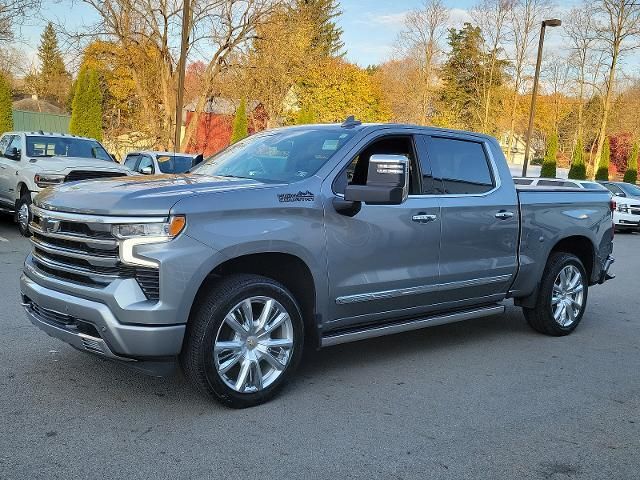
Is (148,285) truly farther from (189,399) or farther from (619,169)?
(619,169)

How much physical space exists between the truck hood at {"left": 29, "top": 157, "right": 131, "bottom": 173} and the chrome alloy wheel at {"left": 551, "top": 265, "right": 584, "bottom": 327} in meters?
7.70

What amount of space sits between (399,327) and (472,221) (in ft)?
3.78

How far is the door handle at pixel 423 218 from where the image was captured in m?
5.15

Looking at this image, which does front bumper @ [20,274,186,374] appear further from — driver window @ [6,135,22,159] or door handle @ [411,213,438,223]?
driver window @ [6,135,22,159]

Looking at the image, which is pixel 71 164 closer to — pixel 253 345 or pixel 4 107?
pixel 253 345

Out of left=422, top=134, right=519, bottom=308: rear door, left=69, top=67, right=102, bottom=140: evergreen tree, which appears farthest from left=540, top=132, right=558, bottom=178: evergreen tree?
left=422, top=134, right=519, bottom=308: rear door

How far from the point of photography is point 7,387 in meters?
4.42

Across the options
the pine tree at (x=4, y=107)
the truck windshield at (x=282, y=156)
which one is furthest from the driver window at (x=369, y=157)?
the pine tree at (x=4, y=107)

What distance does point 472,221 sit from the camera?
5.61m

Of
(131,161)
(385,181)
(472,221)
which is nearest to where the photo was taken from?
(385,181)

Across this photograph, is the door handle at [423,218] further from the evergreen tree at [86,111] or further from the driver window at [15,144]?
the evergreen tree at [86,111]

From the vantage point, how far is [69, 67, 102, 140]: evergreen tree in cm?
3394

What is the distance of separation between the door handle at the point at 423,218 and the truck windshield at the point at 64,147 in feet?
30.1

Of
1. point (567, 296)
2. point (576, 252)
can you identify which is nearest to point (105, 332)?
point (567, 296)
